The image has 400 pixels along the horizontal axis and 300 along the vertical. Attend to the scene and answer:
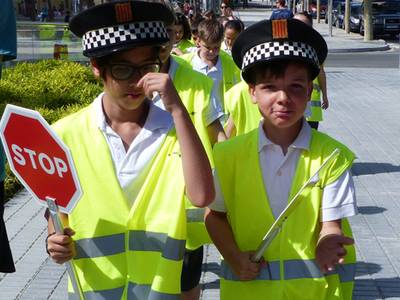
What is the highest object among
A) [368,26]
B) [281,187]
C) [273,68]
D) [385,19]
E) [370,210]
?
[273,68]

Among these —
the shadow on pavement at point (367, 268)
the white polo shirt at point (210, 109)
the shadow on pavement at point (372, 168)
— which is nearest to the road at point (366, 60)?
the shadow on pavement at point (372, 168)

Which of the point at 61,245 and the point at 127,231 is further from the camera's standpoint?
the point at 127,231

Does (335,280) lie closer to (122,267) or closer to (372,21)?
(122,267)

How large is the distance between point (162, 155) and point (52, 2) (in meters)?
63.1

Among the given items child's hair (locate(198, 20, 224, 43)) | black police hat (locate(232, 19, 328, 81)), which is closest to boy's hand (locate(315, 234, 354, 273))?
black police hat (locate(232, 19, 328, 81))

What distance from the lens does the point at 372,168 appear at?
9.98 meters

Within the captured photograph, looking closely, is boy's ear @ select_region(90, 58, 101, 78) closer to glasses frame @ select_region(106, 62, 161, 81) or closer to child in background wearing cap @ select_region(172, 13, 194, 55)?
glasses frame @ select_region(106, 62, 161, 81)

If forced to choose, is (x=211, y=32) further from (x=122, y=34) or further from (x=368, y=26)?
(x=368, y=26)

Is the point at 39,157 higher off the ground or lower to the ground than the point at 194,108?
higher

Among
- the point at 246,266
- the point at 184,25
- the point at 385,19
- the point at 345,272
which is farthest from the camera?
the point at 385,19

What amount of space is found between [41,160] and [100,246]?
1.25 feet

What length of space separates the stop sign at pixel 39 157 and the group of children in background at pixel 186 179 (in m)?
0.16

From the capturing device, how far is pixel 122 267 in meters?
2.93

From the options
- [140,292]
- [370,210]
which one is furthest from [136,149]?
[370,210]
